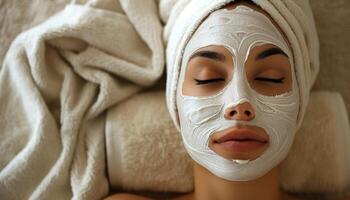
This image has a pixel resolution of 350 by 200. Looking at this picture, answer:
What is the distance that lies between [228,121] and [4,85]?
561 millimetres

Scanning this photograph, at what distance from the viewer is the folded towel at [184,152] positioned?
1049 millimetres

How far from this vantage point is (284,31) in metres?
0.95

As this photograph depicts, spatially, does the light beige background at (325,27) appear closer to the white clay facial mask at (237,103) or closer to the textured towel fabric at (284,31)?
the textured towel fabric at (284,31)

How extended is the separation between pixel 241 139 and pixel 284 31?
245mm

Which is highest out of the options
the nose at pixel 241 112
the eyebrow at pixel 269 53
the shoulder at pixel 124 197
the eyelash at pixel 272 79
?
Answer: the eyebrow at pixel 269 53

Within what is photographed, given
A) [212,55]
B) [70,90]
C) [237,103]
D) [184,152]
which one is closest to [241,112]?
[237,103]

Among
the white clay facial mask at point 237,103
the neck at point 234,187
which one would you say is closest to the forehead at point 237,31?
the white clay facial mask at point 237,103

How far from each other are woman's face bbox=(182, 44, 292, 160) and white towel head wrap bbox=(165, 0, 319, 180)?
0.15 feet

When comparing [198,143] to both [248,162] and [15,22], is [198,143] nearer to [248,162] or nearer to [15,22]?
[248,162]

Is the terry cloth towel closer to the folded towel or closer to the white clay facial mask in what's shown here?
Answer: the folded towel

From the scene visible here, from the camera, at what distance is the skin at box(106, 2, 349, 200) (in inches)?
34.1

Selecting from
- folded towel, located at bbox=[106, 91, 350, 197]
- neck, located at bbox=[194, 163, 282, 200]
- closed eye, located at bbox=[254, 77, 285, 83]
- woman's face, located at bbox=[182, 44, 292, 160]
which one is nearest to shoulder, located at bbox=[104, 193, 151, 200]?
folded towel, located at bbox=[106, 91, 350, 197]

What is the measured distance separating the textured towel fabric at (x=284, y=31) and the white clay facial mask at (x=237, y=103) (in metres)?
0.02

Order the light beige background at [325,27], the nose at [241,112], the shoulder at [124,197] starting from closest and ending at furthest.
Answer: the nose at [241,112], the shoulder at [124,197], the light beige background at [325,27]
